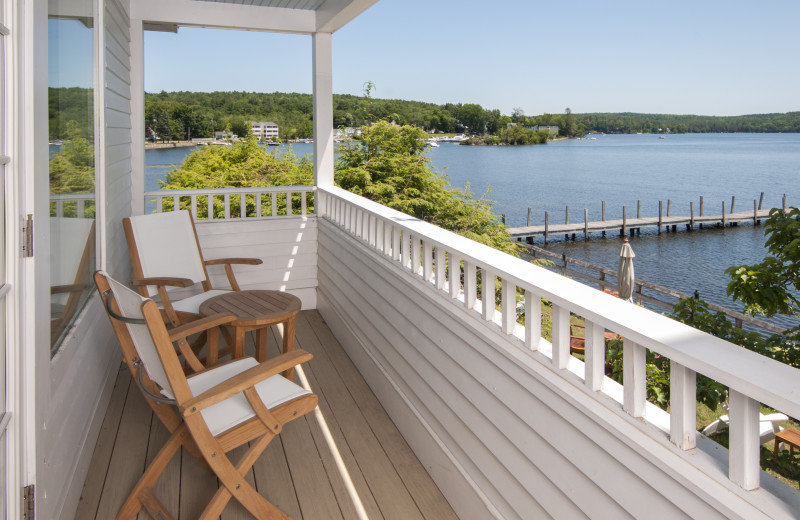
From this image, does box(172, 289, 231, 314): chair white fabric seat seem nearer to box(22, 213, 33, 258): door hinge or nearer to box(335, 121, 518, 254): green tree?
box(22, 213, 33, 258): door hinge

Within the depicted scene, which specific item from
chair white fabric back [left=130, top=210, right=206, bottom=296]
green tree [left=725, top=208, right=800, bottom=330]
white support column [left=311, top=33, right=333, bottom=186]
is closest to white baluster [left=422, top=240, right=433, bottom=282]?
chair white fabric back [left=130, top=210, right=206, bottom=296]

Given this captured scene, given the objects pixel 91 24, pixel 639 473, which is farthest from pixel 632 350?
pixel 91 24

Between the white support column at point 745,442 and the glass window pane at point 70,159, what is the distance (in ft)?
6.31

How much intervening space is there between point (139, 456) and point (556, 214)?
29.4 meters

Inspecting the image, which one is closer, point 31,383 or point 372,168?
point 31,383

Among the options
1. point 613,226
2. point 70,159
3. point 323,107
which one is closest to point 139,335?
point 70,159

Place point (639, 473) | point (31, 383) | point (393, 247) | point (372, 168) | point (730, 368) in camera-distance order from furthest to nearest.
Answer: point (372, 168), point (393, 247), point (31, 383), point (639, 473), point (730, 368)

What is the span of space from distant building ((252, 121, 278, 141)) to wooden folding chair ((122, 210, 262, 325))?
1033cm

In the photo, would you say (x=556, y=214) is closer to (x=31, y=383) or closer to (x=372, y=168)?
(x=372, y=168)

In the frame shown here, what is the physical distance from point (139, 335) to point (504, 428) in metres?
1.28

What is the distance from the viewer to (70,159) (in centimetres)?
229

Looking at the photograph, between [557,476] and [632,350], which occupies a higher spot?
[632,350]

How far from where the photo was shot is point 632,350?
134 centimetres

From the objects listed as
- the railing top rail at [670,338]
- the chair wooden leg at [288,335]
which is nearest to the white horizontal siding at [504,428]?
the railing top rail at [670,338]
